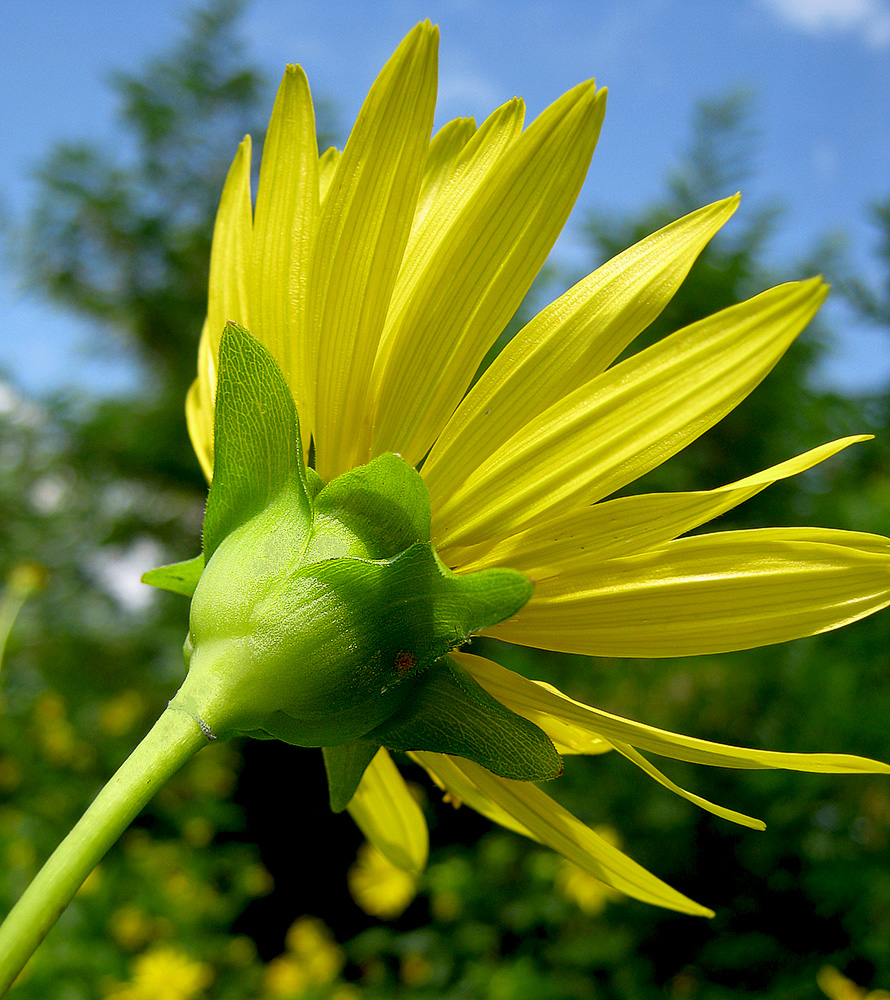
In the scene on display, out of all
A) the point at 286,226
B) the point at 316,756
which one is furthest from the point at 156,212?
the point at 286,226

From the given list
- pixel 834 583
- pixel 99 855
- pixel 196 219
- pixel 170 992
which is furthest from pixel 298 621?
pixel 196 219

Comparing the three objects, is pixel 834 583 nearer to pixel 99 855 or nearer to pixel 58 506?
pixel 99 855

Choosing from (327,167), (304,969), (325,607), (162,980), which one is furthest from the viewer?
(304,969)

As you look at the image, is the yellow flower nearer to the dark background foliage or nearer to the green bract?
the green bract

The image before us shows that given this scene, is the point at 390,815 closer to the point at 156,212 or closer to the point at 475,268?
the point at 475,268

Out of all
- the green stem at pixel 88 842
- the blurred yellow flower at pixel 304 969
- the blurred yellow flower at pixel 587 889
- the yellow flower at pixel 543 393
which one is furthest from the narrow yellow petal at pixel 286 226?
the blurred yellow flower at pixel 304 969

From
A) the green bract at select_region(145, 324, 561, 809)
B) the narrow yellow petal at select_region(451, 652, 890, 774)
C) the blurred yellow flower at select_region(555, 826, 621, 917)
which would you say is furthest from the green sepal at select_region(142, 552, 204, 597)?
the blurred yellow flower at select_region(555, 826, 621, 917)
